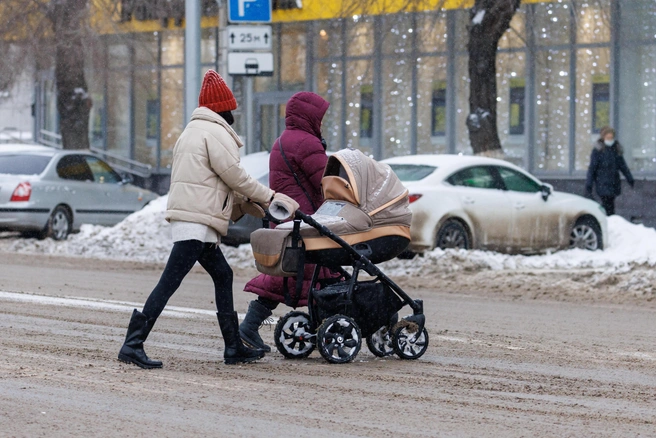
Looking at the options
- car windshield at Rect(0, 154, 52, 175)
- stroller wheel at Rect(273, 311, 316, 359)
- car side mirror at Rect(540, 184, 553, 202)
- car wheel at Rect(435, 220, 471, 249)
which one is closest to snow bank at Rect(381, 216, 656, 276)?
car wheel at Rect(435, 220, 471, 249)

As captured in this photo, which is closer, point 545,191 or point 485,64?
point 545,191

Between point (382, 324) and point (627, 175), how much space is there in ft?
43.4

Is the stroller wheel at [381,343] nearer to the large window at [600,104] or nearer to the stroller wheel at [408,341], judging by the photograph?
the stroller wheel at [408,341]

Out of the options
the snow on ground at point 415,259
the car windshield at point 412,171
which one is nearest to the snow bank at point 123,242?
the snow on ground at point 415,259

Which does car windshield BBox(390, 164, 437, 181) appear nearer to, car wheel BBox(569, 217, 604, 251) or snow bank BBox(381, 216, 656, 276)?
snow bank BBox(381, 216, 656, 276)

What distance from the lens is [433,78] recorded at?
27.8 metres

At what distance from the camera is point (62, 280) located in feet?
46.9

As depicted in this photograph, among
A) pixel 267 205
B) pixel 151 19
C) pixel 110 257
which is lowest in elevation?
pixel 110 257

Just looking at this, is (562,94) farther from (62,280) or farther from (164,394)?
(164,394)

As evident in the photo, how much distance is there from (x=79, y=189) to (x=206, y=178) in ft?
46.2

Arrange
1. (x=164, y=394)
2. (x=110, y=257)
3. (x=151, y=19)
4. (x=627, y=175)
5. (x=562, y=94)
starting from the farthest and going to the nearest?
(x=151, y=19)
(x=562, y=94)
(x=627, y=175)
(x=110, y=257)
(x=164, y=394)

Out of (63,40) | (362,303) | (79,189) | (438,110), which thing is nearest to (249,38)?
(79,189)

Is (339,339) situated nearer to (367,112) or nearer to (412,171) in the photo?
(412,171)

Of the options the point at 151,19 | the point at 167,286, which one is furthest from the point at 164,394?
the point at 151,19
